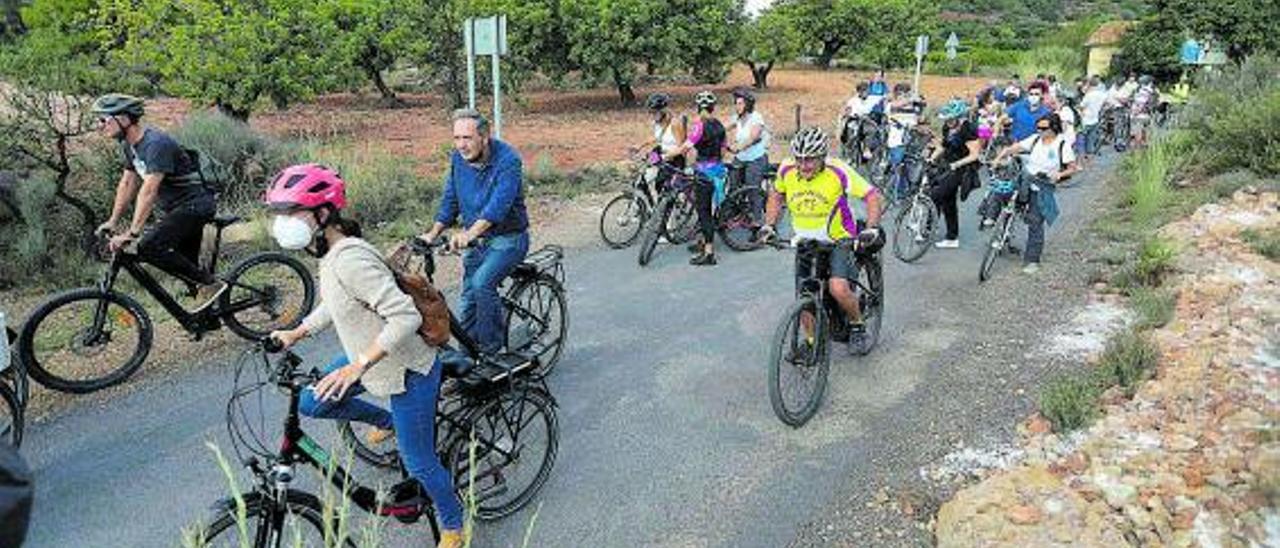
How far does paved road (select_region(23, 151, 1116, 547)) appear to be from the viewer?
14.8 ft

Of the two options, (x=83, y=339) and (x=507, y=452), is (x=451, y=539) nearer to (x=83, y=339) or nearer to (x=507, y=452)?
(x=507, y=452)

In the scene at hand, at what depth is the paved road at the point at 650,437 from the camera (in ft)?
14.8

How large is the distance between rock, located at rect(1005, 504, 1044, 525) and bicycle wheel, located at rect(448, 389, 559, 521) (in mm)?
2330

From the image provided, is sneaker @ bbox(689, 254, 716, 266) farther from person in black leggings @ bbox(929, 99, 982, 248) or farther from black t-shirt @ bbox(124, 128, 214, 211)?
black t-shirt @ bbox(124, 128, 214, 211)

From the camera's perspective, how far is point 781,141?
20844 millimetres

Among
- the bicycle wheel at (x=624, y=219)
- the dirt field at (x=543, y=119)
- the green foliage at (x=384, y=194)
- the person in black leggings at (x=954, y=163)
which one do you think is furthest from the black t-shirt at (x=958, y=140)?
the dirt field at (x=543, y=119)

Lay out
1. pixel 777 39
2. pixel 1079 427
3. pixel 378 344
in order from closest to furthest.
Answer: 1. pixel 378 344
2. pixel 1079 427
3. pixel 777 39

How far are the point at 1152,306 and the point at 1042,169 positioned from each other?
229 cm

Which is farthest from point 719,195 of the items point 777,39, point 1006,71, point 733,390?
point 1006,71

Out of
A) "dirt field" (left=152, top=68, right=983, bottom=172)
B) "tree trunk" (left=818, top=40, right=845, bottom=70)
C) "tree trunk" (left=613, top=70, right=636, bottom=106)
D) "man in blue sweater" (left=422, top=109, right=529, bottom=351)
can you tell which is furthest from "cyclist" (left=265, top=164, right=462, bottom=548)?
"tree trunk" (left=818, top=40, right=845, bottom=70)

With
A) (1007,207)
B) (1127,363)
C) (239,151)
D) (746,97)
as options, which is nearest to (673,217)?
(746,97)

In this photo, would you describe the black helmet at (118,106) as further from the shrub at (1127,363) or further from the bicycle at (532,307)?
the shrub at (1127,363)

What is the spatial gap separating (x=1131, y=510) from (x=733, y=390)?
2.61 m

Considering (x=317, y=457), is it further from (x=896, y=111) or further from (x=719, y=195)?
(x=896, y=111)
